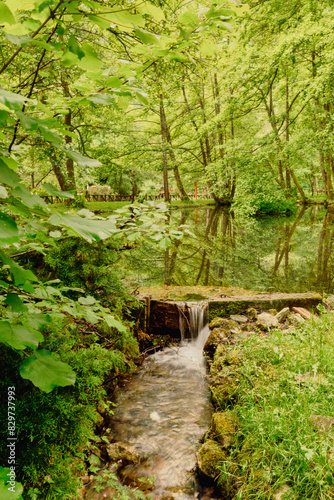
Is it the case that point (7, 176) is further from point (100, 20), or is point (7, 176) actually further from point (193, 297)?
point (193, 297)

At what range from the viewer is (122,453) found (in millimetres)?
2943

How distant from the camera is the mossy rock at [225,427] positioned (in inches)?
109

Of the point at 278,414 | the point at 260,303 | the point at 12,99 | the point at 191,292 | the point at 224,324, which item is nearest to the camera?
the point at 12,99

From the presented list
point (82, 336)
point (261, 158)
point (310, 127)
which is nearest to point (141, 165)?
point (261, 158)

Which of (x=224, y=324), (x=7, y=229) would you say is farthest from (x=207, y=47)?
(x=224, y=324)

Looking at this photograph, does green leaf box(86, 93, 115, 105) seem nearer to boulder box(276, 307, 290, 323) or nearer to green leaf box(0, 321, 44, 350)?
green leaf box(0, 321, 44, 350)

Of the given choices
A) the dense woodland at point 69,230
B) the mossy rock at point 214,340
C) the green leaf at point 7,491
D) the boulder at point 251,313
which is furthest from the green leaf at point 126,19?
the boulder at point 251,313

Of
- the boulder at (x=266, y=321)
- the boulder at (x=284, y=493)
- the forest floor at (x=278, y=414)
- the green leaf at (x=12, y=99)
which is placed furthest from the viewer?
the boulder at (x=266, y=321)

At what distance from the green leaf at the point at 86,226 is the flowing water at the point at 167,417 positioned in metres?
2.98

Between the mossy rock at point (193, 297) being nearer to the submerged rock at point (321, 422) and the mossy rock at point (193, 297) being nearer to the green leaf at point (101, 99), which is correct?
the submerged rock at point (321, 422)

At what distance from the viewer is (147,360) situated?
16.3 feet

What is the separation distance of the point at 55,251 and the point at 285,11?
19373 mm

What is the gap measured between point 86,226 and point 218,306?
4.84 meters

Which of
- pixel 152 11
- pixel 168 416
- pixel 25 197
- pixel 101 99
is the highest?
pixel 152 11
